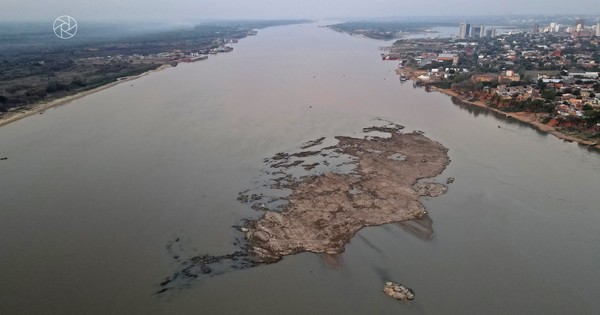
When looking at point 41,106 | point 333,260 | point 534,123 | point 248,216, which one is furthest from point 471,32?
point 333,260

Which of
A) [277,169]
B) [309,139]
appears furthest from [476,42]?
[277,169]

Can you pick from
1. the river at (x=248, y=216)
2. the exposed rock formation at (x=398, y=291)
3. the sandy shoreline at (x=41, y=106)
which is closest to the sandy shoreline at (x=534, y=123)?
the river at (x=248, y=216)

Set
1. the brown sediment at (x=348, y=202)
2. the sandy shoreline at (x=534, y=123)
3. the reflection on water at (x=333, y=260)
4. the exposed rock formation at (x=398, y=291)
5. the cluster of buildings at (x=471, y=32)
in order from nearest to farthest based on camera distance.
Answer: the exposed rock formation at (x=398, y=291)
the reflection on water at (x=333, y=260)
the brown sediment at (x=348, y=202)
the sandy shoreline at (x=534, y=123)
the cluster of buildings at (x=471, y=32)

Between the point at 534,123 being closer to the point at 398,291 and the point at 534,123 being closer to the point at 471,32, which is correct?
the point at 398,291

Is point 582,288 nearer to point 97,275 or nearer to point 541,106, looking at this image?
point 97,275

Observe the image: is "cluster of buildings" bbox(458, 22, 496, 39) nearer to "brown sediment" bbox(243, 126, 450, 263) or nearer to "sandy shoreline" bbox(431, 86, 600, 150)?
"sandy shoreline" bbox(431, 86, 600, 150)

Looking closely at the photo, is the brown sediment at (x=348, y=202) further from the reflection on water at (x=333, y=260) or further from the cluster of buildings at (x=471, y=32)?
the cluster of buildings at (x=471, y=32)

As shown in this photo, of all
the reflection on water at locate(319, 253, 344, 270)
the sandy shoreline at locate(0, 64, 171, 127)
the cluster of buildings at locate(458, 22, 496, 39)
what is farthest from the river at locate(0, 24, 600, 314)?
the cluster of buildings at locate(458, 22, 496, 39)
